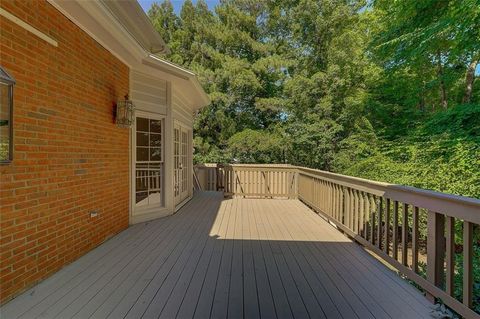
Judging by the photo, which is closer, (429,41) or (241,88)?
(429,41)

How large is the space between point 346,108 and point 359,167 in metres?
4.95

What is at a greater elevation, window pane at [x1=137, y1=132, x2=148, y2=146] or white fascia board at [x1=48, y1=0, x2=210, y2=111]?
white fascia board at [x1=48, y1=0, x2=210, y2=111]

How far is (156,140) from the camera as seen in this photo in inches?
223

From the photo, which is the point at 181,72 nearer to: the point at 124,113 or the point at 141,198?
the point at 124,113

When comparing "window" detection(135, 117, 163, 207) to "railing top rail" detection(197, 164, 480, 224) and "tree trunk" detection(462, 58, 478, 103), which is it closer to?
"railing top rail" detection(197, 164, 480, 224)

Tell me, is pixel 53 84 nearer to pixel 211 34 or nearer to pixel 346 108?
pixel 346 108

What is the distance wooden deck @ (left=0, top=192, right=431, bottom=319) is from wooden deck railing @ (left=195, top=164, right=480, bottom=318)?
0.19 metres

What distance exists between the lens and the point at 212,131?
57.8ft

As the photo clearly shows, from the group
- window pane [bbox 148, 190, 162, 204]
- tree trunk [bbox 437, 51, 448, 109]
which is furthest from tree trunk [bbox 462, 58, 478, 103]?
window pane [bbox 148, 190, 162, 204]

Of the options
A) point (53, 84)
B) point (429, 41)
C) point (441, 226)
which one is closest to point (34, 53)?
point (53, 84)

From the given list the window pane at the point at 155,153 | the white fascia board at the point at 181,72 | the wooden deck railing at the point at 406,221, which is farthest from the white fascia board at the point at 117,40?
the wooden deck railing at the point at 406,221

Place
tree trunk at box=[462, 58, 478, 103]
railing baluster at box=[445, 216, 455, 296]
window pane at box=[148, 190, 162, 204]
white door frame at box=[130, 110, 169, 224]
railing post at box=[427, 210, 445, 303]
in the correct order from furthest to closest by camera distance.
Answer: tree trunk at box=[462, 58, 478, 103], window pane at box=[148, 190, 162, 204], white door frame at box=[130, 110, 169, 224], railing post at box=[427, 210, 445, 303], railing baluster at box=[445, 216, 455, 296]

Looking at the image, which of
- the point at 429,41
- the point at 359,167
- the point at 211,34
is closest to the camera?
the point at 429,41

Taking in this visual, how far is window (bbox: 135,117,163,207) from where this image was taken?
206 inches
